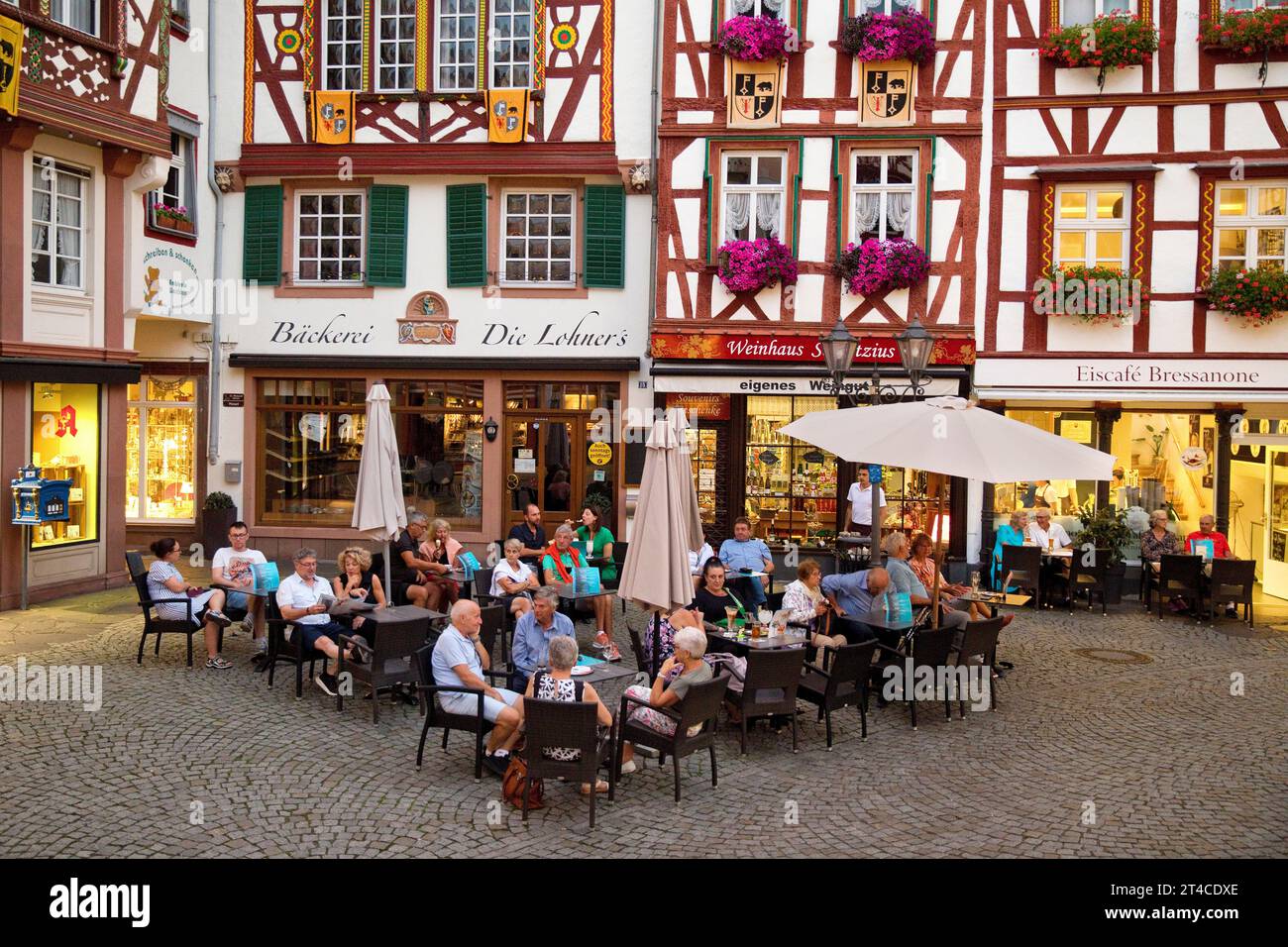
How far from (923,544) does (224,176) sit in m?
12.8

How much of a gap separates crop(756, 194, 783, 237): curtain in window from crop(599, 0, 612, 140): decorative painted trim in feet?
8.48

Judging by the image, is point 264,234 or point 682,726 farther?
point 264,234

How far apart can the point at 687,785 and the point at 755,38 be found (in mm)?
11984

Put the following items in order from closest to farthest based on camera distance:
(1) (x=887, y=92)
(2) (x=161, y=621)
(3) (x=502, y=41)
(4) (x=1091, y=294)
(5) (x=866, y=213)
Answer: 1. (2) (x=161, y=621)
2. (4) (x=1091, y=294)
3. (1) (x=887, y=92)
4. (5) (x=866, y=213)
5. (3) (x=502, y=41)

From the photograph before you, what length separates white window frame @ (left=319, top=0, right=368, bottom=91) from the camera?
16.9 meters

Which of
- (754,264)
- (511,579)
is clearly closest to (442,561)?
(511,579)

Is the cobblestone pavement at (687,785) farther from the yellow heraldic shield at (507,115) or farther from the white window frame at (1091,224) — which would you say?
the yellow heraldic shield at (507,115)

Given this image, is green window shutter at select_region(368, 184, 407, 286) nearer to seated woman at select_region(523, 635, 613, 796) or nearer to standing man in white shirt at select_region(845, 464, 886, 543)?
standing man in white shirt at select_region(845, 464, 886, 543)

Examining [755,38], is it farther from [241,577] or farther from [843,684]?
[843,684]

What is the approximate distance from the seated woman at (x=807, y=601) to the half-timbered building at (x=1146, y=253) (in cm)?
693

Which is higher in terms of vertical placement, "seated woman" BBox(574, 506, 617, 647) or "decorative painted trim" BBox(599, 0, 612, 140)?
"decorative painted trim" BBox(599, 0, 612, 140)

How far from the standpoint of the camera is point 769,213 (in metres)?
16.1

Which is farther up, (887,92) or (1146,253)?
(887,92)

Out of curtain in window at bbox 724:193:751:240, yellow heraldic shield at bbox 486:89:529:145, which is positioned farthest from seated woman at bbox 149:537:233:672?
curtain in window at bbox 724:193:751:240
